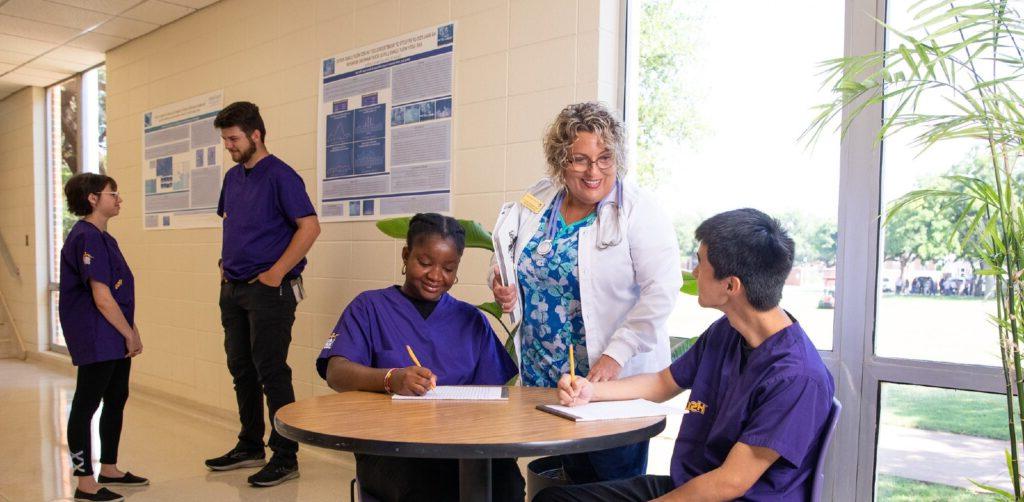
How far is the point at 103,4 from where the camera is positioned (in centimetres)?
548

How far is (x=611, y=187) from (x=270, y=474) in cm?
250

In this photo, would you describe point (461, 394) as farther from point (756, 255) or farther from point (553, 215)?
point (756, 255)

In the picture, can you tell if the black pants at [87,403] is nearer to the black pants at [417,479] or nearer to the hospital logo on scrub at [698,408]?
the black pants at [417,479]

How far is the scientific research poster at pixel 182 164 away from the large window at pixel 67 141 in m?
1.46

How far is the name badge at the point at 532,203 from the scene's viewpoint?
2331 millimetres

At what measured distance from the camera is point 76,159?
7848 mm

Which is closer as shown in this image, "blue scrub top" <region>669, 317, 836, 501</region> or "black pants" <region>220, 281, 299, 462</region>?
"blue scrub top" <region>669, 317, 836, 501</region>

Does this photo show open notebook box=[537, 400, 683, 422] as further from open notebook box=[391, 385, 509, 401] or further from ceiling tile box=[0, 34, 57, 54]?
ceiling tile box=[0, 34, 57, 54]

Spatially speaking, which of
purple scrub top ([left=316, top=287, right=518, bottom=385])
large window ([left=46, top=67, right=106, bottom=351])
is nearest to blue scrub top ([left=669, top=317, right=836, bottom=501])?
purple scrub top ([left=316, top=287, right=518, bottom=385])

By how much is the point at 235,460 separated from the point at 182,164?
264 centimetres

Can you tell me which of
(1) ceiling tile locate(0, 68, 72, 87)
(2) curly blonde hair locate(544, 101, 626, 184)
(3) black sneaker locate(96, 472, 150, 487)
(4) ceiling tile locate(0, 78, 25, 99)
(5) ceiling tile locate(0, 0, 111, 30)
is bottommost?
(3) black sneaker locate(96, 472, 150, 487)

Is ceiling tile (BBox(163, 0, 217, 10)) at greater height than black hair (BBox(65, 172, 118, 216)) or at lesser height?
greater

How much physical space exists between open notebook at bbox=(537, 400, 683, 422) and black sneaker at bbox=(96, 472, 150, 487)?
283 cm

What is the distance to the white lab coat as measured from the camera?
2105 millimetres
